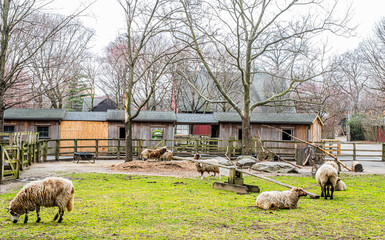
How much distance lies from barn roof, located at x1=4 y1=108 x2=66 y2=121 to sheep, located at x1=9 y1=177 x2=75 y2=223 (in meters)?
20.0

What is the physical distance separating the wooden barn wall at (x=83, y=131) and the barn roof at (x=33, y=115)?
0.77 metres

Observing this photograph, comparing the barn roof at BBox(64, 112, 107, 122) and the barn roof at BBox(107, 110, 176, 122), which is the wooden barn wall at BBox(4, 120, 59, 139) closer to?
the barn roof at BBox(64, 112, 107, 122)

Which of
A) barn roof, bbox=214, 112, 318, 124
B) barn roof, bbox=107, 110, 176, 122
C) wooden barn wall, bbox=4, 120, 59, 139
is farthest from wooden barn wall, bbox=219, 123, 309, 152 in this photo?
wooden barn wall, bbox=4, 120, 59, 139

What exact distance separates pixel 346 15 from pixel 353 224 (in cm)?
1564

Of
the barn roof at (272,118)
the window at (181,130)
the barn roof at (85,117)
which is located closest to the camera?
the barn roof at (85,117)

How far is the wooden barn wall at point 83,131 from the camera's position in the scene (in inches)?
1005

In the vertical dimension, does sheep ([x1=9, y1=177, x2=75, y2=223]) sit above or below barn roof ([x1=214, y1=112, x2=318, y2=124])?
below

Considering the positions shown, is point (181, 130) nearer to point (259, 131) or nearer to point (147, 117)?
point (147, 117)

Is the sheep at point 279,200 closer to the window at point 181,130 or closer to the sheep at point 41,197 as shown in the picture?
the sheep at point 41,197

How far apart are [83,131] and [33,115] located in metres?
3.59

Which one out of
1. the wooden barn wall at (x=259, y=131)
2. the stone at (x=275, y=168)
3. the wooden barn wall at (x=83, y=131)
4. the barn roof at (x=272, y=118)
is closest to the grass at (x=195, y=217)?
the stone at (x=275, y=168)

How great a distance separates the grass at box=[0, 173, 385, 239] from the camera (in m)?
5.49

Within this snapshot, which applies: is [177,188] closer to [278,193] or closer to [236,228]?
[278,193]

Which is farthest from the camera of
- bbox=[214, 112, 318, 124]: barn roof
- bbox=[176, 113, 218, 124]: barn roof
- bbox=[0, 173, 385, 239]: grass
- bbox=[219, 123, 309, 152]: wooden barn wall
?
bbox=[176, 113, 218, 124]: barn roof
